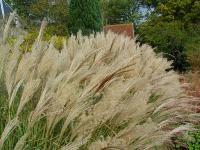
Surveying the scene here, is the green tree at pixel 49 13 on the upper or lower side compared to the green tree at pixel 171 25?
upper

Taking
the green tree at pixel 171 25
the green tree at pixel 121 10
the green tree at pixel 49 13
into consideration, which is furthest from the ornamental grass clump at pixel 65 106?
the green tree at pixel 121 10

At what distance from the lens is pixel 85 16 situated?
54.2 feet

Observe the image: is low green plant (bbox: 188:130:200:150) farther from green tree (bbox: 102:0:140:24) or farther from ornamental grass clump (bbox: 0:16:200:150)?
green tree (bbox: 102:0:140:24)

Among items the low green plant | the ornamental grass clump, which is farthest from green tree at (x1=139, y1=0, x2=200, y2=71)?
the ornamental grass clump

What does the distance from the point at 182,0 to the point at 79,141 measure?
33701mm

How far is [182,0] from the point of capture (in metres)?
36.5

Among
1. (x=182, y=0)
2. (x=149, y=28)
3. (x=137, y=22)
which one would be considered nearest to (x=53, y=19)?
(x=149, y=28)

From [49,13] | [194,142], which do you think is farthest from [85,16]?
[49,13]

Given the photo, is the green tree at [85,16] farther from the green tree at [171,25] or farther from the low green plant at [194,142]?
the green tree at [171,25]

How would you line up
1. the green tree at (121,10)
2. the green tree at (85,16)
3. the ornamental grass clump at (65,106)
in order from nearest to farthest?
the ornamental grass clump at (65,106) < the green tree at (85,16) < the green tree at (121,10)

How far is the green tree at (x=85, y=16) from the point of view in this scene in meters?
16.5

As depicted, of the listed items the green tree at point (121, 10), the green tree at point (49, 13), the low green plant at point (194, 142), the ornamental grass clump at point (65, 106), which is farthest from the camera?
the green tree at point (121, 10)

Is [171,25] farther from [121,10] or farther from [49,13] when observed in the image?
[121,10]

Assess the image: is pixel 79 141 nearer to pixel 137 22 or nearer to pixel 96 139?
pixel 96 139
